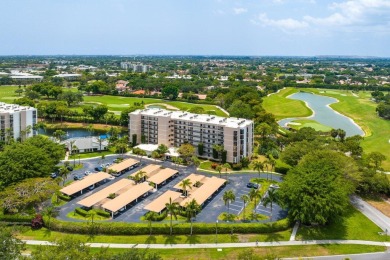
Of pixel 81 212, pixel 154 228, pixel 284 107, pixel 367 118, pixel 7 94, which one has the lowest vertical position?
pixel 154 228

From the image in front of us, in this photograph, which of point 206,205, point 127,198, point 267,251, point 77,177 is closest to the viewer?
point 267,251

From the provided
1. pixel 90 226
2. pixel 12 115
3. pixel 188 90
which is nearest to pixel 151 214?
pixel 90 226

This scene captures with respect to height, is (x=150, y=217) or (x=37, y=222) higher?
(x=150, y=217)

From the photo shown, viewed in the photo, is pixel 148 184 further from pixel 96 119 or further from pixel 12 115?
pixel 96 119

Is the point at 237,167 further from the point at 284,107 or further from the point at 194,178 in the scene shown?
the point at 284,107

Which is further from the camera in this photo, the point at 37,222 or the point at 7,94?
the point at 7,94

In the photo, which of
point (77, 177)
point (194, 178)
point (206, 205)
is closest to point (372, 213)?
point (206, 205)
